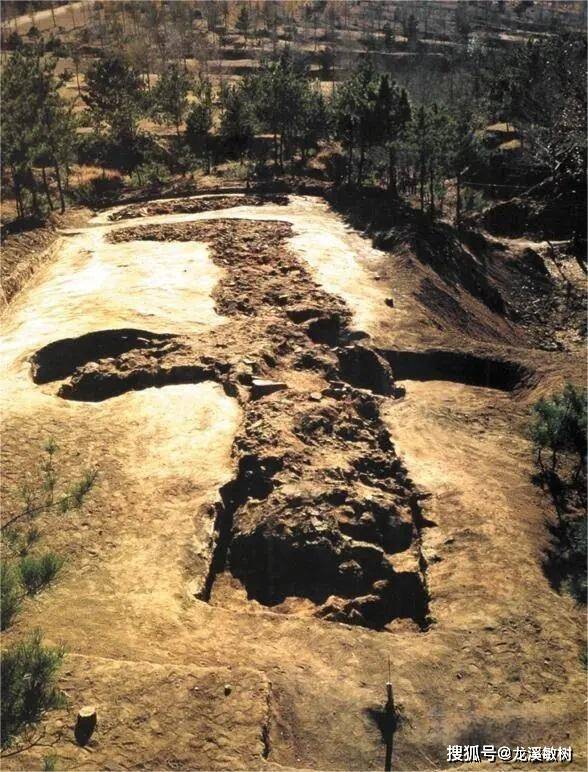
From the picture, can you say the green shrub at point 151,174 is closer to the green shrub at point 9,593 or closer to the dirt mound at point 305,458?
the dirt mound at point 305,458

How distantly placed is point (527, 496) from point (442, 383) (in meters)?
5.49

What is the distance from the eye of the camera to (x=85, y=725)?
840 cm

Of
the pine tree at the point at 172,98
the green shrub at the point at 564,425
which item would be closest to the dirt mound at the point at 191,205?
the pine tree at the point at 172,98

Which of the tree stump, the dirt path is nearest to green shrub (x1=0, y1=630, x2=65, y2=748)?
the dirt path

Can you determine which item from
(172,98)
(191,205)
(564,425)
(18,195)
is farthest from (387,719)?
(172,98)

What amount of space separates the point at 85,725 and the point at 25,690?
A: 2652 millimetres

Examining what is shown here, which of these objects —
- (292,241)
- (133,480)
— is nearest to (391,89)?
(292,241)

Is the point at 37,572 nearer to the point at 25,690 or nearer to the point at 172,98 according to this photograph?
the point at 25,690

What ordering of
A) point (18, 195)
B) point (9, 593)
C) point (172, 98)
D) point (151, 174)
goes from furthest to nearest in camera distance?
1. point (172, 98)
2. point (151, 174)
3. point (18, 195)
4. point (9, 593)

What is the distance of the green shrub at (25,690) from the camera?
6.03 meters

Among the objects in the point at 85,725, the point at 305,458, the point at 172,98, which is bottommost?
the point at 305,458

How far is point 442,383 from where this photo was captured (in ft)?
63.6

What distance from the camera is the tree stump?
8320 mm

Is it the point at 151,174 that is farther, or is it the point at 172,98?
the point at 172,98
